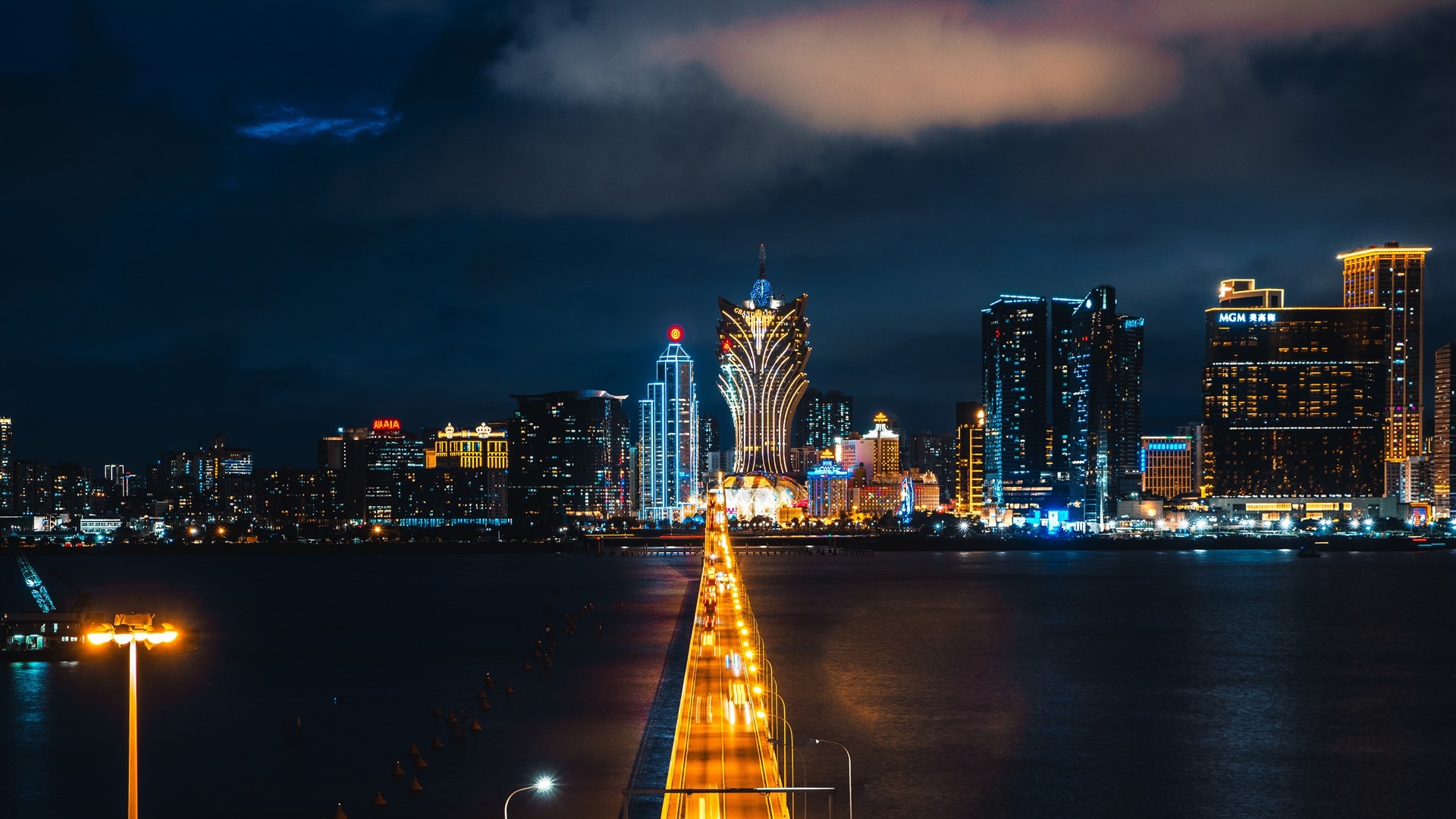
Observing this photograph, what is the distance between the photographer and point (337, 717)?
6022cm

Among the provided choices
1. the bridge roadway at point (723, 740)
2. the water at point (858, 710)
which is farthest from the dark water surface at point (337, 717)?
the bridge roadway at point (723, 740)

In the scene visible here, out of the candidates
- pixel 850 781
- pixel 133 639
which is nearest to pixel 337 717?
pixel 133 639

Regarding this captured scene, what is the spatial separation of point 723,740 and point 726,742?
1.69ft

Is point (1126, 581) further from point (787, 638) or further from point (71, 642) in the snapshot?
point (71, 642)

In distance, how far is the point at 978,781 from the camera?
48094mm

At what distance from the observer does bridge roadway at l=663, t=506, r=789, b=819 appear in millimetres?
34000

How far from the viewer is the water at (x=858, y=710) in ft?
153

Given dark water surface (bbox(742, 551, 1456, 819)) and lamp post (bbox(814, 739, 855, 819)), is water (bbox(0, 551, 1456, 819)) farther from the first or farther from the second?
lamp post (bbox(814, 739, 855, 819))

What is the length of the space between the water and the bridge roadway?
2.47 m

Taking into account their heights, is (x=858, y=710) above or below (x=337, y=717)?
below

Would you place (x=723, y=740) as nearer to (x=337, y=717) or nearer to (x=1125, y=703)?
(x=337, y=717)

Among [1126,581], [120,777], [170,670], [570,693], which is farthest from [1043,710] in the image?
[1126,581]

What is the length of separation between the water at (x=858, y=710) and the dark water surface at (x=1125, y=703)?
0.21 metres

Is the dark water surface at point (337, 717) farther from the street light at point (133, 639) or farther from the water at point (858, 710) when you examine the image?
the street light at point (133, 639)
